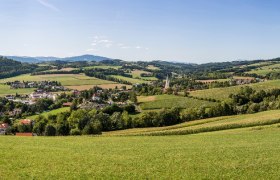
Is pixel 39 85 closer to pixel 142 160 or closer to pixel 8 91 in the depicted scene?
pixel 8 91

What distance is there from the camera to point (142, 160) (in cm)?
2823

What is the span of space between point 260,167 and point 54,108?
111839 millimetres

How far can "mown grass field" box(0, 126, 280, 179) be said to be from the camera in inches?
941

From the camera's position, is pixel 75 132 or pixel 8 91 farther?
pixel 8 91

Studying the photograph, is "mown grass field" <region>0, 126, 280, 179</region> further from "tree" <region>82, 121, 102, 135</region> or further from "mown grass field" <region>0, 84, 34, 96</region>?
"mown grass field" <region>0, 84, 34, 96</region>

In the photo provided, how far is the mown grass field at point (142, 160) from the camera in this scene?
23906 mm

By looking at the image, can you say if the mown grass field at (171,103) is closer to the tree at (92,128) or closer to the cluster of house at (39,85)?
the tree at (92,128)

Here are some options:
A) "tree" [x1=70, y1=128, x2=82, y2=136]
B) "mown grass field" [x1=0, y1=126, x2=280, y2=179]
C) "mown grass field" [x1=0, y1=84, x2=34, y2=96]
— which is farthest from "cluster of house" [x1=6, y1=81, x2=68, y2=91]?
"mown grass field" [x1=0, y1=126, x2=280, y2=179]

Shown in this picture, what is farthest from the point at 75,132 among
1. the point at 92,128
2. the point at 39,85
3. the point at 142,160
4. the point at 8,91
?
the point at 39,85

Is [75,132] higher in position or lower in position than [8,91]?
higher

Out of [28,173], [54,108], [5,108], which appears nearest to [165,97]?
[54,108]

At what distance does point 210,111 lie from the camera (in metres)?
86.0

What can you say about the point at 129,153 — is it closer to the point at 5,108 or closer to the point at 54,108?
the point at 54,108

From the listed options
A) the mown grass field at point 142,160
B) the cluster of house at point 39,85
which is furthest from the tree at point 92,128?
the cluster of house at point 39,85
